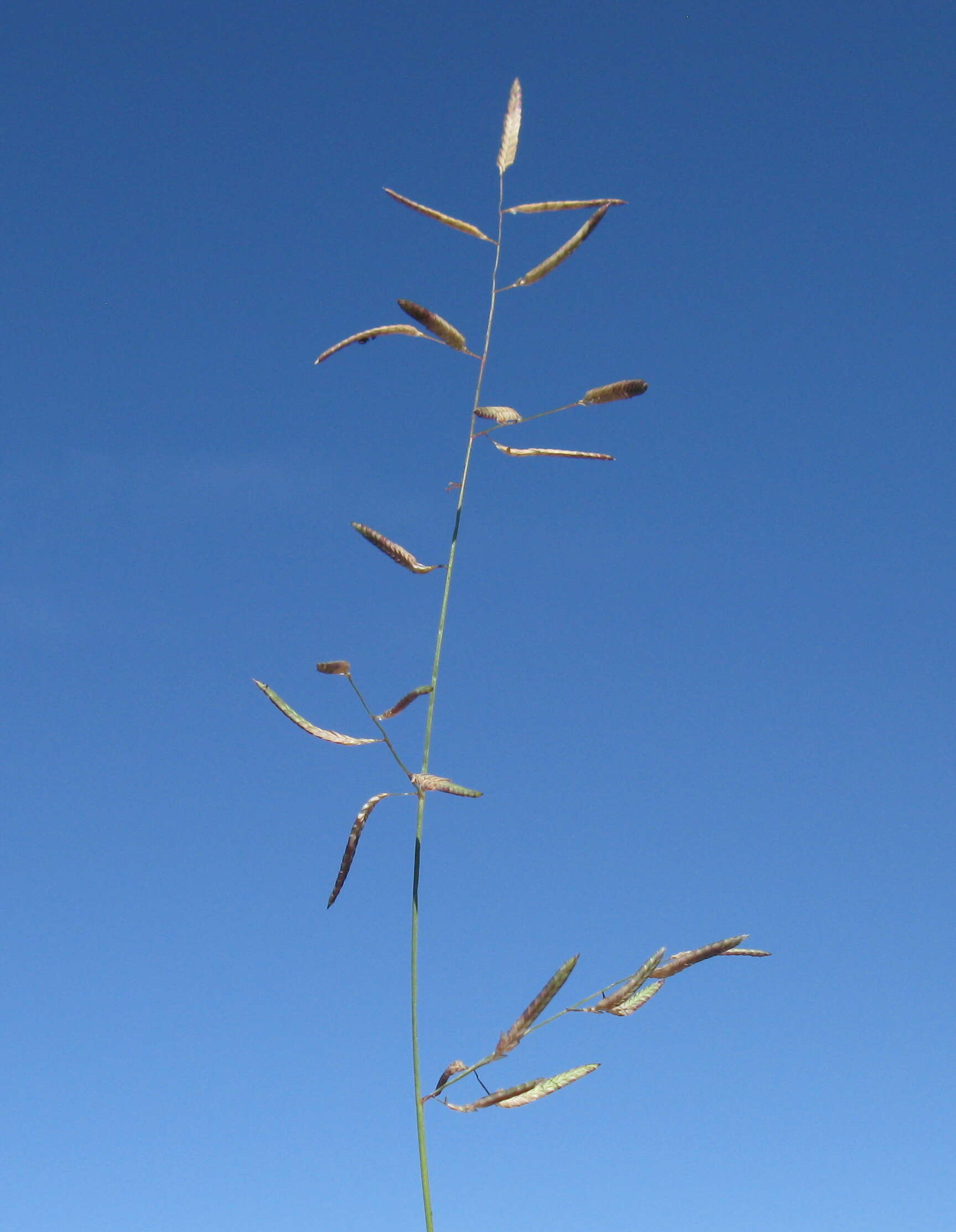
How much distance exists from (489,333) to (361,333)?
0.20 m

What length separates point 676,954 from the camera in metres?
1.57

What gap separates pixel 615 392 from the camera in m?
1.75

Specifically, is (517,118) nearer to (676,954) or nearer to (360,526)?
(360,526)

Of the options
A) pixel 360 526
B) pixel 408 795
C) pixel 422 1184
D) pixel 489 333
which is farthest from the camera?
pixel 489 333

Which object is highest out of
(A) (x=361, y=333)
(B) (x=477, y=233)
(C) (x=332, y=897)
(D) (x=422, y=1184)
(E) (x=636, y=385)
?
(B) (x=477, y=233)

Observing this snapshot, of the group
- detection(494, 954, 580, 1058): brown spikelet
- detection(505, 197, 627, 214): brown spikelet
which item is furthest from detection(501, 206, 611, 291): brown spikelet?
detection(494, 954, 580, 1058): brown spikelet

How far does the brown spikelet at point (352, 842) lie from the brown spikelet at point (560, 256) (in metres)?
0.83

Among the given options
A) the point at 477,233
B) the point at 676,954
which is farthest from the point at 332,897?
the point at 477,233

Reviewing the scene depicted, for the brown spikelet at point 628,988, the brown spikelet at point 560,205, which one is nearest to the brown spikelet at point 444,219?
the brown spikelet at point 560,205

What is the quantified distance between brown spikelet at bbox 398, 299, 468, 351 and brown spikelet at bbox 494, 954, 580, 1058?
0.94m

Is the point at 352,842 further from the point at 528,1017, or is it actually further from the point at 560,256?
the point at 560,256

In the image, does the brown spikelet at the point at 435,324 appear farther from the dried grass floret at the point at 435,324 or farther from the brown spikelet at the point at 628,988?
the brown spikelet at the point at 628,988

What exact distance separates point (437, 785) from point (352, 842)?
0.16 metres

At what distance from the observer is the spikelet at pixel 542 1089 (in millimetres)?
1374
